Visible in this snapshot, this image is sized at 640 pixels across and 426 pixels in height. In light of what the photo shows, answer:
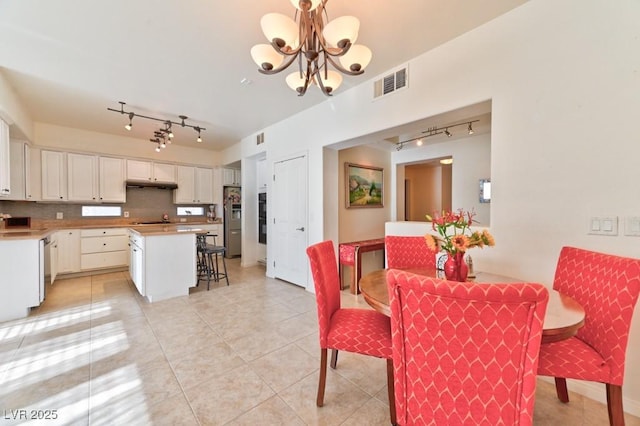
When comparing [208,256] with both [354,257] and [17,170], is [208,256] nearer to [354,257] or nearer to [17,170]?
[354,257]

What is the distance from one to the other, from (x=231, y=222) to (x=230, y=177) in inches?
47.7

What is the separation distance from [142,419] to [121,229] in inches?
185

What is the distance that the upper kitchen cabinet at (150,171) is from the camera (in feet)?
17.8

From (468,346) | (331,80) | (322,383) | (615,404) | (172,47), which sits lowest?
(322,383)

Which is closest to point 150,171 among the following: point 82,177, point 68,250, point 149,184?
point 149,184

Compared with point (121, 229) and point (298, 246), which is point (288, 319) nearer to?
point (298, 246)

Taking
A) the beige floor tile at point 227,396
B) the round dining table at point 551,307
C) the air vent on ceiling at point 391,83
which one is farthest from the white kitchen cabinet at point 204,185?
the round dining table at point 551,307

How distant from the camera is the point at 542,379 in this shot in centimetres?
191

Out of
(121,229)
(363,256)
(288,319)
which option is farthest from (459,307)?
(121,229)

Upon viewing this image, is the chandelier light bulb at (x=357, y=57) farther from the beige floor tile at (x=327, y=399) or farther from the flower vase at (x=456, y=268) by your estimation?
the beige floor tile at (x=327, y=399)

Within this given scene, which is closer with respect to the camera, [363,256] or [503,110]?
[503,110]

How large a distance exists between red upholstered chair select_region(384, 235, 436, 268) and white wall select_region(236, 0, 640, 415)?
432 mm

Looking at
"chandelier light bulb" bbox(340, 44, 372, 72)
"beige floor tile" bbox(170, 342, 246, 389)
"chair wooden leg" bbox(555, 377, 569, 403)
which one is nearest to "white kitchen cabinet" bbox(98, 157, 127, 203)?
"beige floor tile" bbox(170, 342, 246, 389)

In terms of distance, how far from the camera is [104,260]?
193 inches
